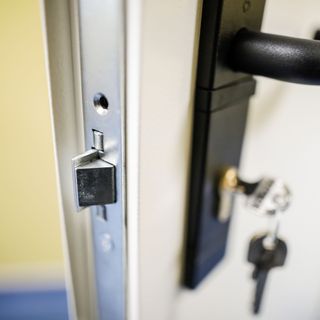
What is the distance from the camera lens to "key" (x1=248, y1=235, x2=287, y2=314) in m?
0.40

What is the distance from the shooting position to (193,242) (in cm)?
40

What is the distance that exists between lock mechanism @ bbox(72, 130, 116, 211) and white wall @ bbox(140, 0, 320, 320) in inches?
1.2

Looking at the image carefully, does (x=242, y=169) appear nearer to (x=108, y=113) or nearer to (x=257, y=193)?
(x=257, y=193)

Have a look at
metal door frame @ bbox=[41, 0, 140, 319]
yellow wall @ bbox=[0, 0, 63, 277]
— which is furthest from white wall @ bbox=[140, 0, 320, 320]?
yellow wall @ bbox=[0, 0, 63, 277]

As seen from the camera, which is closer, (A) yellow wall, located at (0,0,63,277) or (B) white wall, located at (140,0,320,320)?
(B) white wall, located at (140,0,320,320)

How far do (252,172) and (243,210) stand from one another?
60mm

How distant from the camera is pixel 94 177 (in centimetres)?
29

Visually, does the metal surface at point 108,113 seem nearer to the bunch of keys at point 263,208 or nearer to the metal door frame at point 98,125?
the metal door frame at point 98,125

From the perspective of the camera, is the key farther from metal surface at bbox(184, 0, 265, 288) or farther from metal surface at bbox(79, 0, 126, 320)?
metal surface at bbox(79, 0, 126, 320)

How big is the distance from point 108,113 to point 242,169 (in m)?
0.25

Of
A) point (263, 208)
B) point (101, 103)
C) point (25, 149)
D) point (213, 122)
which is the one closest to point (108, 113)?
point (101, 103)

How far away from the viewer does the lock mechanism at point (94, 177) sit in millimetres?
285

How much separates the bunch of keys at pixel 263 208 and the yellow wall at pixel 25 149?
0.53m

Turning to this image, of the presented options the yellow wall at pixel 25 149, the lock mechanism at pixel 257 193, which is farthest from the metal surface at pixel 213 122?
the yellow wall at pixel 25 149
